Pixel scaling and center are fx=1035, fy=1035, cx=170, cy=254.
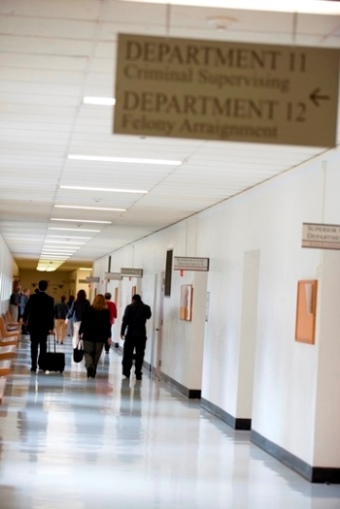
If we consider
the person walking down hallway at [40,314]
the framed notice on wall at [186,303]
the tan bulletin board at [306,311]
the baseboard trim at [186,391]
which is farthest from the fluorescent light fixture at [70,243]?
the tan bulletin board at [306,311]

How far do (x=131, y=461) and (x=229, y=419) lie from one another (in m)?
3.71

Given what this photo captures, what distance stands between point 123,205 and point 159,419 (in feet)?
13.6

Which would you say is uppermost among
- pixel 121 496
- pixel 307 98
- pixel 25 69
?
pixel 25 69

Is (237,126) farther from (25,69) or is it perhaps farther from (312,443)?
(312,443)

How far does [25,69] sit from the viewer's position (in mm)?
6645

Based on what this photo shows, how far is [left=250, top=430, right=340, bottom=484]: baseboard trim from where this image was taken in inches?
359

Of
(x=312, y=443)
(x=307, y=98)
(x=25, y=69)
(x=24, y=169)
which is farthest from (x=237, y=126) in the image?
(x=24, y=169)

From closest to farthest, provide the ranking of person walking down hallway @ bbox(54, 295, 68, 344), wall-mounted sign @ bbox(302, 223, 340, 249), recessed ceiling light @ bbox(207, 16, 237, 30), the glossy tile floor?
recessed ceiling light @ bbox(207, 16, 237, 30), the glossy tile floor, wall-mounted sign @ bbox(302, 223, 340, 249), person walking down hallway @ bbox(54, 295, 68, 344)

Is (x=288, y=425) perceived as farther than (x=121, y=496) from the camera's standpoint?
Yes

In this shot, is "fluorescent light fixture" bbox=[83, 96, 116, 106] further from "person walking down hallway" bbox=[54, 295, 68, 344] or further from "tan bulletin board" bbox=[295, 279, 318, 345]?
"person walking down hallway" bbox=[54, 295, 68, 344]

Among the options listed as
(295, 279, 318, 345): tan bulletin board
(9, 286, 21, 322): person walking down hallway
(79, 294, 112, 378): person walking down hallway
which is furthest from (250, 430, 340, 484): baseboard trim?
(9, 286, 21, 322): person walking down hallway

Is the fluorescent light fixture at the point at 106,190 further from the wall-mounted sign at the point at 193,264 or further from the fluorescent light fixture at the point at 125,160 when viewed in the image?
the fluorescent light fixture at the point at 125,160

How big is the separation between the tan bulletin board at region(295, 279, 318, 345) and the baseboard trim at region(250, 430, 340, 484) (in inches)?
44.0

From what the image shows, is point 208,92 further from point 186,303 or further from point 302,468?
point 186,303
